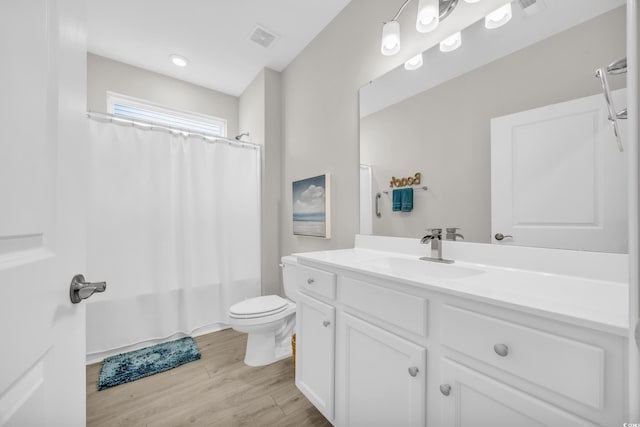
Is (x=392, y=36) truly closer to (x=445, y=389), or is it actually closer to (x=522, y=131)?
(x=522, y=131)

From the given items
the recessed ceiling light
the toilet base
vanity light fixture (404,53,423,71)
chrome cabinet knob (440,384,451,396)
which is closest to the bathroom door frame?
chrome cabinet knob (440,384,451,396)

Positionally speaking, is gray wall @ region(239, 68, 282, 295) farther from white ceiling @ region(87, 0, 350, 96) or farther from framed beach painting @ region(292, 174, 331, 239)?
framed beach painting @ region(292, 174, 331, 239)

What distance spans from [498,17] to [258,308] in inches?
83.8

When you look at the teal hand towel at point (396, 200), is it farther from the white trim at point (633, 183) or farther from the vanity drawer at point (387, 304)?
the white trim at point (633, 183)

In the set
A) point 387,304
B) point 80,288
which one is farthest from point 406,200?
point 80,288

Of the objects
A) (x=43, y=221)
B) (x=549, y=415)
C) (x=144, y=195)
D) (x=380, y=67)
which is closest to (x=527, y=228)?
(x=549, y=415)

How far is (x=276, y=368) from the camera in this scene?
72.5 inches

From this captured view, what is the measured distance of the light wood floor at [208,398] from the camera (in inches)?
54.0

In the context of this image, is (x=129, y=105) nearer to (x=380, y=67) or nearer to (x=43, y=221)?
(x=380, y=67)

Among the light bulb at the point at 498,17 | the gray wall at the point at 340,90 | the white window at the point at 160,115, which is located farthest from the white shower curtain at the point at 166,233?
the light bulb at the point at 498,17

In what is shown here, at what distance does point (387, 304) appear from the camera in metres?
0.94

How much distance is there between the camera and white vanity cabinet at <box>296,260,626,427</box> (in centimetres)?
54

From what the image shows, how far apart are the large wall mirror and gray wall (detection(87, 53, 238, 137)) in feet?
7.68

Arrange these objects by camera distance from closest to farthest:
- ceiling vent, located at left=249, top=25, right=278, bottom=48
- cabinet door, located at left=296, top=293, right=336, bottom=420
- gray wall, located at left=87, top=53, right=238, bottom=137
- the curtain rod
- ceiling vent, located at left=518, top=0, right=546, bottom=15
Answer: ceiling vent, located at left=518, top=0, right=546, bottom=15
cabinet door, located at left=296, top=293, right=336, bottom=420
the curtain rod
ceiling vent, located at left=249, top=25, right=278, bottom=48
gray wall, located at left=87, top=53, right=238, bottom=137
